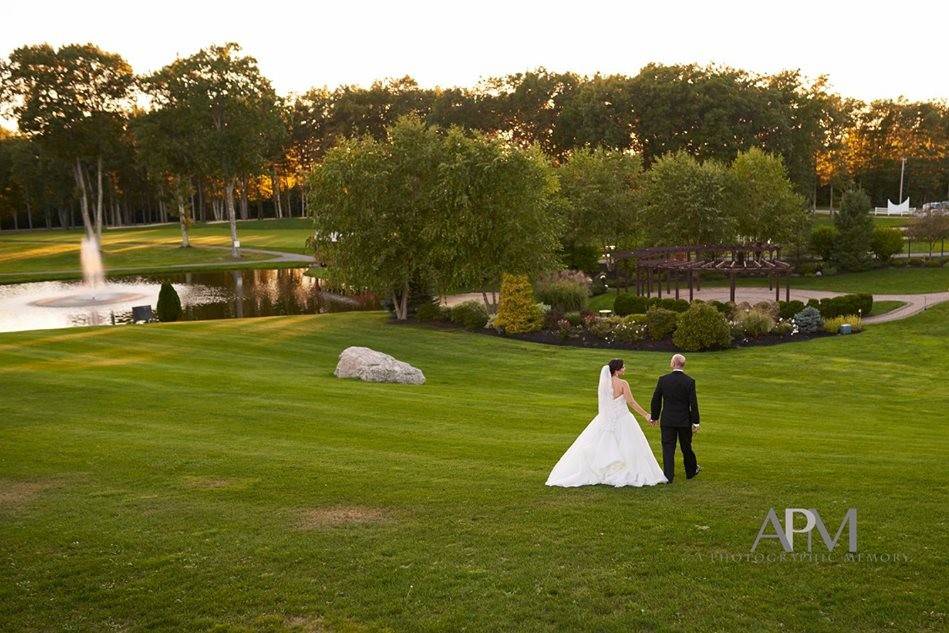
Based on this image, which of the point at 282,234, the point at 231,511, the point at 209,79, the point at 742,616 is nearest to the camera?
the point at 742,616

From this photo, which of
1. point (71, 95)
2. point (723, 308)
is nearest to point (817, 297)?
point (723, 308)

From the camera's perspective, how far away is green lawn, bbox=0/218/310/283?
72.7m

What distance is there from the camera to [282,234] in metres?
101

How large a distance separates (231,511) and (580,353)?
22304mm

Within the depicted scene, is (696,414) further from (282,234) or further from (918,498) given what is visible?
(282,234)

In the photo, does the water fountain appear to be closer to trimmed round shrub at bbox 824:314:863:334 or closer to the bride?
trimmed round shrub at bbox 824:314:863:334

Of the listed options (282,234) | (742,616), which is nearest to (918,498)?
(742,616)

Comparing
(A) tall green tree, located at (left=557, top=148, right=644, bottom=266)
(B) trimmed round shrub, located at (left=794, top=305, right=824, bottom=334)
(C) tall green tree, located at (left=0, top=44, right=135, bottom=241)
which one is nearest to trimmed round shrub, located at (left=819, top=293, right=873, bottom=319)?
(B) trimmed round shrub, located at (left=794, top=305, right=824, bottom=334)

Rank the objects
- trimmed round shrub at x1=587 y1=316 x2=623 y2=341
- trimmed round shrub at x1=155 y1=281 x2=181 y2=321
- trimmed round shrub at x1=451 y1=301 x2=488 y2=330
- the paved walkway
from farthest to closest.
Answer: trimmed round shrub at x1=155 y1=281 x2=181 y2=321 < trimmed round shrub at x1=451 y1=301 x2=488 y2=330 < the paved walkway < trimmed round shrub at x1=587 y1=316 x2=623 y2=341

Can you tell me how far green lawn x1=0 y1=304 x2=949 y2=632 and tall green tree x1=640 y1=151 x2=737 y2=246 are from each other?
3600 centimetres

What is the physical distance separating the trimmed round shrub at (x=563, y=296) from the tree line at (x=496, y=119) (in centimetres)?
2208

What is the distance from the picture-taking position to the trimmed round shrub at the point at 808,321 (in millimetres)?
35094
